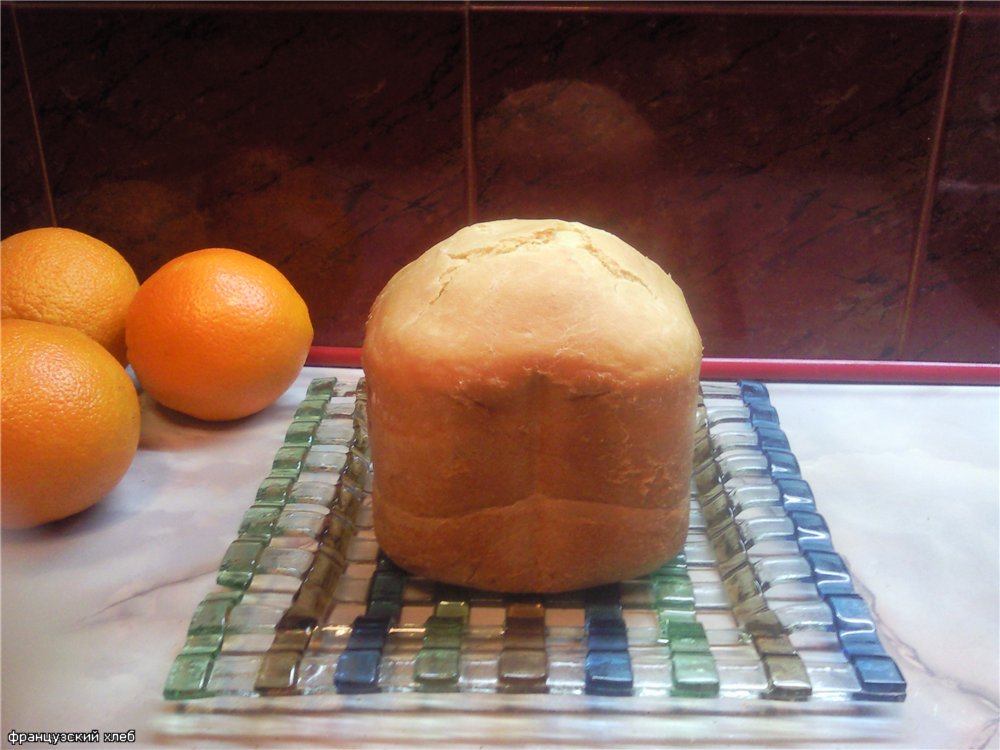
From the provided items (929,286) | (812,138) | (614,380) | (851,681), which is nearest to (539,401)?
(614,380)

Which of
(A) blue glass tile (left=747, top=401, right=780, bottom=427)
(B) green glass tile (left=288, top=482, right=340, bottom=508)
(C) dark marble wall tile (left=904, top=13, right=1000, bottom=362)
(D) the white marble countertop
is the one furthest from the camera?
(C) dark marble wall tile (left=904, top=13, right=1000, bottom=362)

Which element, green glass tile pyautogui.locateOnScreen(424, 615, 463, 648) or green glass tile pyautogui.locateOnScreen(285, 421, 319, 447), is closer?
green glass tile pyautogui.locateOnScreen(424, 615, 463, 648)

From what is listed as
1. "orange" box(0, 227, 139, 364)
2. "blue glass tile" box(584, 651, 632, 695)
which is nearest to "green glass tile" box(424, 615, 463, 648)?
"blue glass tile" box(584, 651, 632, 695)

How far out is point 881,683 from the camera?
64 cm

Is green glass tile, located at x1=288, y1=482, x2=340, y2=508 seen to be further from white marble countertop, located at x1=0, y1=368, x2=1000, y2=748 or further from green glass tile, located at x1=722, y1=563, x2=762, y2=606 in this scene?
green glass tile, located at x1=722, y1=563, x2=762, y2=606

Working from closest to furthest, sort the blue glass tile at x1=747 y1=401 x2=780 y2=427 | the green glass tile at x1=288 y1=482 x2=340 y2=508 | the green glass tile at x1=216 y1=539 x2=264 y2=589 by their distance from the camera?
the green glass tile at x1=216 y1=539 x2=264 y2=589 → the green glass tile at x1=288 y1=482 x2=340 y2=508 → the blue glass tile at x1=747 y1=401 x2=780 y2=427

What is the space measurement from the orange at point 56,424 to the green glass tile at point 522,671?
1.48 feet

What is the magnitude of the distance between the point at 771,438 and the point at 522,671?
0.42m

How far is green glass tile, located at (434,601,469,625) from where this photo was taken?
2.36 ft

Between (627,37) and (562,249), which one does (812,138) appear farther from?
(562,249)

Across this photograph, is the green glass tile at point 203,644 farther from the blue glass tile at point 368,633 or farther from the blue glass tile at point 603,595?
the blue glass tile at point 603,595

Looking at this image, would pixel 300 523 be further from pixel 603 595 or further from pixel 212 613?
pixel 603 595

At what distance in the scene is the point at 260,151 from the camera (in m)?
1.16

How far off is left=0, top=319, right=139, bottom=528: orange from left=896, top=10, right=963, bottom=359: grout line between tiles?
3.28ft
